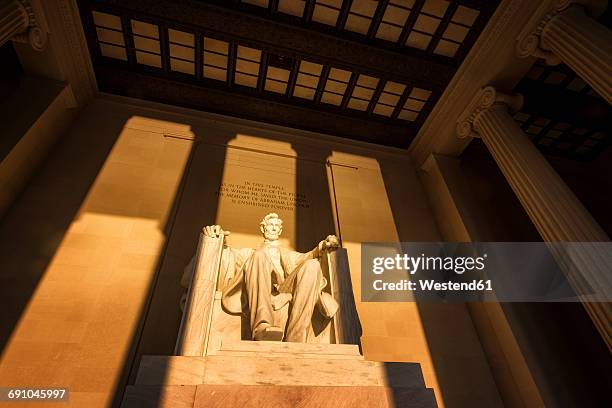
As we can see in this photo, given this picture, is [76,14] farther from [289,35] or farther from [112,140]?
[289,35]

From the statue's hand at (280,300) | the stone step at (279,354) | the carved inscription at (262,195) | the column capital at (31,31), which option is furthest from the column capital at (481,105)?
the column capital at (31,31)

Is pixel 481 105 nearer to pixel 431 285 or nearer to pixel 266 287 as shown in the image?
pixel 431 285

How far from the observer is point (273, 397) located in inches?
89.7

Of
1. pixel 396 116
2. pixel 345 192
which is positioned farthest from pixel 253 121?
pixel 396 116

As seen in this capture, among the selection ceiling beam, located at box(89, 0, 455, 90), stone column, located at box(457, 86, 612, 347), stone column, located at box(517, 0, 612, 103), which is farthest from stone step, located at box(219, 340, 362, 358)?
ceiling beam, located at box(89, 0, 455, 90)

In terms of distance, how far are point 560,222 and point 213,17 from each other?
6737mm

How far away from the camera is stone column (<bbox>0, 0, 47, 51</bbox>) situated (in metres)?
4.56

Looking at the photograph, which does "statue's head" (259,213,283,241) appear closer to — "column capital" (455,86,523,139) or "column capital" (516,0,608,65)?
"column capital" (455,86,523,139)

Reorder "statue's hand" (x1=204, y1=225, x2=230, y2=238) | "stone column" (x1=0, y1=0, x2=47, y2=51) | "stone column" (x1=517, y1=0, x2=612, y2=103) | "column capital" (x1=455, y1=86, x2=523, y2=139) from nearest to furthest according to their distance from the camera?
"statue's hand" (x1=204, y1=225, x2=230, y2=238)
"stone column" (x1=517, y1=0, x2=612, y2=103)
"stone column" (x1=0, y1=0, x2=47, y2=51)
"column capital" (x1=455, y1=86, x2=523, y2=139)

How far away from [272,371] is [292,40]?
6.22 m

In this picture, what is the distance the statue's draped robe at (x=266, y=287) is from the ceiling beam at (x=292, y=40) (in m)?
4.65

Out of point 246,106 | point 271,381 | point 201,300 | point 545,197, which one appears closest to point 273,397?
point 271,381

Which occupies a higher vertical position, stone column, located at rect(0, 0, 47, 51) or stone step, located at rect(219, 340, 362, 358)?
stone column, located at rect(0, 0, 47, 51)

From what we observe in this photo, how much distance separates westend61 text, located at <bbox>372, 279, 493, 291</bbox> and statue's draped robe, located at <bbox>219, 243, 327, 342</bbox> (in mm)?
2317
